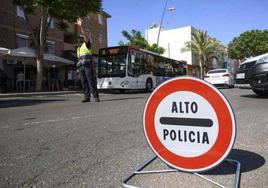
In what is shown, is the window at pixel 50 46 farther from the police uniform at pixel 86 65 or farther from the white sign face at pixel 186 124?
the white sign face at pixel 186 124

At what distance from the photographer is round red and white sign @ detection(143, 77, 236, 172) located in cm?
195

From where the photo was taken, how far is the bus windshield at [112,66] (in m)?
17.2

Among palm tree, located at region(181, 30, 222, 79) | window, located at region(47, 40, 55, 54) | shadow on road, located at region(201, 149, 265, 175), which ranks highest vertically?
palm tree, located at region(181, 30, 222, 79)

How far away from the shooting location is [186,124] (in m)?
2.08

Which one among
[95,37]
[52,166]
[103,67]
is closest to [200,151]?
[52,166]

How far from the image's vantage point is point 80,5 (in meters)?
19.0

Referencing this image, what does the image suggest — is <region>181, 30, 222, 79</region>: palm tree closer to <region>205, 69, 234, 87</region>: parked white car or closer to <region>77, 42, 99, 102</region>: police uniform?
<region>205, 69, 234, 87</region>: parked white car

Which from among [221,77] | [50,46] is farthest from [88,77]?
[50,46]

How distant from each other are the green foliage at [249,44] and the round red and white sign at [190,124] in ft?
199

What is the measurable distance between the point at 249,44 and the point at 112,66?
4962cm

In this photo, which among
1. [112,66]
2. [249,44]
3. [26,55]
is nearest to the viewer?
[112,66]

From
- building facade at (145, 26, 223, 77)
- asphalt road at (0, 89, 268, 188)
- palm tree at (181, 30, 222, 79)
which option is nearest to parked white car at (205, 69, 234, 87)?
asphalt road at (0, 89, 268, 188)

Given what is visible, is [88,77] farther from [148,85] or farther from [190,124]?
[148,85]

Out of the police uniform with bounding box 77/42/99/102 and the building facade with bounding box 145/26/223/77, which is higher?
the building facade with bounding box 145/26/223/77
